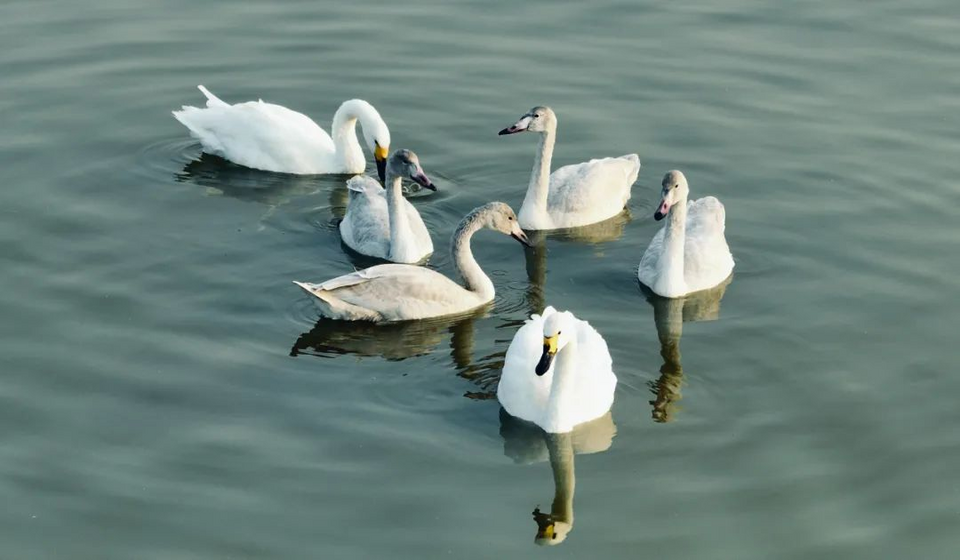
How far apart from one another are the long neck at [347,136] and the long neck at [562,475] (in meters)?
→ 6.56

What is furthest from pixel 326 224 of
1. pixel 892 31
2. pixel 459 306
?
pixel 892 31

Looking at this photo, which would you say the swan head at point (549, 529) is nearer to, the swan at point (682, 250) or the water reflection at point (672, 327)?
the water reflection at point (672, 327)

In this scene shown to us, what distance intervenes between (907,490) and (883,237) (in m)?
5.00

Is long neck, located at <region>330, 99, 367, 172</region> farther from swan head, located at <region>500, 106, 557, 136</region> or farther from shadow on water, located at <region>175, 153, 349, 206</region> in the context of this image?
swan head, located at <region>500, 106, 557, 136</region>

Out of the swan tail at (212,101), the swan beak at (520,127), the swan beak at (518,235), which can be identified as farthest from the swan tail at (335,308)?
the swan tail at (212,101)

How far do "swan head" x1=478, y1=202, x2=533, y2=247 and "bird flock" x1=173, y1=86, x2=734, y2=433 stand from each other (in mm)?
13

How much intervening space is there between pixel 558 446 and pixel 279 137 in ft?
22.7

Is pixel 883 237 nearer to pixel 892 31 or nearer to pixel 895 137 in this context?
pixel 895 137

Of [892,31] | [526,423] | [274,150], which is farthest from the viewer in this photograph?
[892,31]

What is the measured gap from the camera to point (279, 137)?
18391 mm

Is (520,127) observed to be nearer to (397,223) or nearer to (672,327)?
(397,223)

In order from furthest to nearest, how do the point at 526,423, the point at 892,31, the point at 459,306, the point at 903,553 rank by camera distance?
1. the point at 892,31
2. the point at 459,306
3. the point at 526,423
4. the point at 903,553

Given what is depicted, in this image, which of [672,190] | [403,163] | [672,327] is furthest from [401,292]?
[672,190]

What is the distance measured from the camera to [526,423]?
518 inches
